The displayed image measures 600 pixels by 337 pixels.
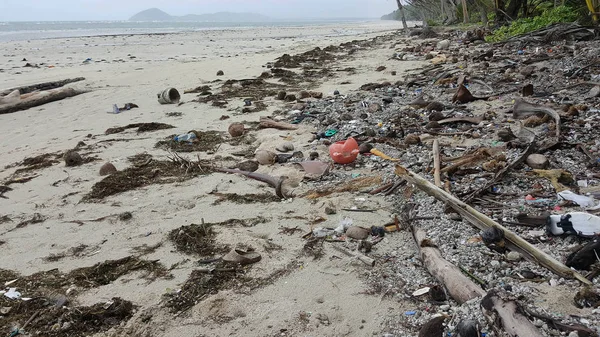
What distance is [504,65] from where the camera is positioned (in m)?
8.11

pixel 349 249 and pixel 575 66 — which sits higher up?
pixel 575 66

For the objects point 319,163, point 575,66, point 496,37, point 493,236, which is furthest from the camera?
point 496,37

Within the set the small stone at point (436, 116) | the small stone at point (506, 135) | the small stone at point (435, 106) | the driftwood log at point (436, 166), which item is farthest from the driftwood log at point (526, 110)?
the driftwood log at point (436, 166)

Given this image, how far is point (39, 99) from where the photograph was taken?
27.7ft

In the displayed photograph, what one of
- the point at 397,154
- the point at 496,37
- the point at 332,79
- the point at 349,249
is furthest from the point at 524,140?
the point at 496,37

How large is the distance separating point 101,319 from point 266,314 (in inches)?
35.0

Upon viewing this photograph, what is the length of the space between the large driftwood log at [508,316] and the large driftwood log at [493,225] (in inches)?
19.5

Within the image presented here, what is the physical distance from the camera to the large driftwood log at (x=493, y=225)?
2131 millimetres

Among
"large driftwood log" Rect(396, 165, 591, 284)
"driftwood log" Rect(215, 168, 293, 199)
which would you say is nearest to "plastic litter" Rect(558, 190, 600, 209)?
"large driftwood log" Rect(396, 165, 591, 284)

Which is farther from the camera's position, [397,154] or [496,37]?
[496,37]

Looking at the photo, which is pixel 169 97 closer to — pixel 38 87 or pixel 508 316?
pixel 38 87

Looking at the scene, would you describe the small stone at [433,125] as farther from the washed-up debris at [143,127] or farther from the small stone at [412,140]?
the washed-up debris at [143,127]

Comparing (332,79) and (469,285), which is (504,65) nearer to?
(332,79)

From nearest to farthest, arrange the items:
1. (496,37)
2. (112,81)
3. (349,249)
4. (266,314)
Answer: (266,314) < (349,249) < (112,81) < (496,37)
